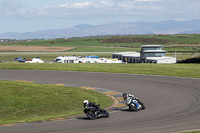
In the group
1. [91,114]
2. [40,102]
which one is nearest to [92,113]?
[91,114]

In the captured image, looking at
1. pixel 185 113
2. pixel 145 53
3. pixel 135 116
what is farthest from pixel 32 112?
pixel 145 53

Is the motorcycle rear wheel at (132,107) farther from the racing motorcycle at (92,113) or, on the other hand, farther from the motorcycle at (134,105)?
the racing motorcycle at (92,113)

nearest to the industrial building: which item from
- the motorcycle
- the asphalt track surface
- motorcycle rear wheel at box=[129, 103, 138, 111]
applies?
the asphalt track surface

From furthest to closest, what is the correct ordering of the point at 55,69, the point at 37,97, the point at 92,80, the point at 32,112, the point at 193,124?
1. the point at 55,69
2. the point at 92,80
3. the point at 37,97
4. the point at 32,112
5. the point at 193,124

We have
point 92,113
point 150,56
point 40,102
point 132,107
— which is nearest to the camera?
point 92,113

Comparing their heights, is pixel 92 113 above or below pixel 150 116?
above

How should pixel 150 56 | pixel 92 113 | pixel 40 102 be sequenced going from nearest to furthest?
pixel 92 113 < pixel 40 102 < pixel 150 56

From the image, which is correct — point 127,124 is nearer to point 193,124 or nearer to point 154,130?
point 154,130

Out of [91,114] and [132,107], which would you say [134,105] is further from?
[91,114]

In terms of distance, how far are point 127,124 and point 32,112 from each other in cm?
737

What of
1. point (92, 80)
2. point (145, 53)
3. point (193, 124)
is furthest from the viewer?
point (145, 53)

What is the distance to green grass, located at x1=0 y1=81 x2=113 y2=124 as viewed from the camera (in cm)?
2253

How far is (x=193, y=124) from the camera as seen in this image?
62.4 ft

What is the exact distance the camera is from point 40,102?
26203 millimetres
